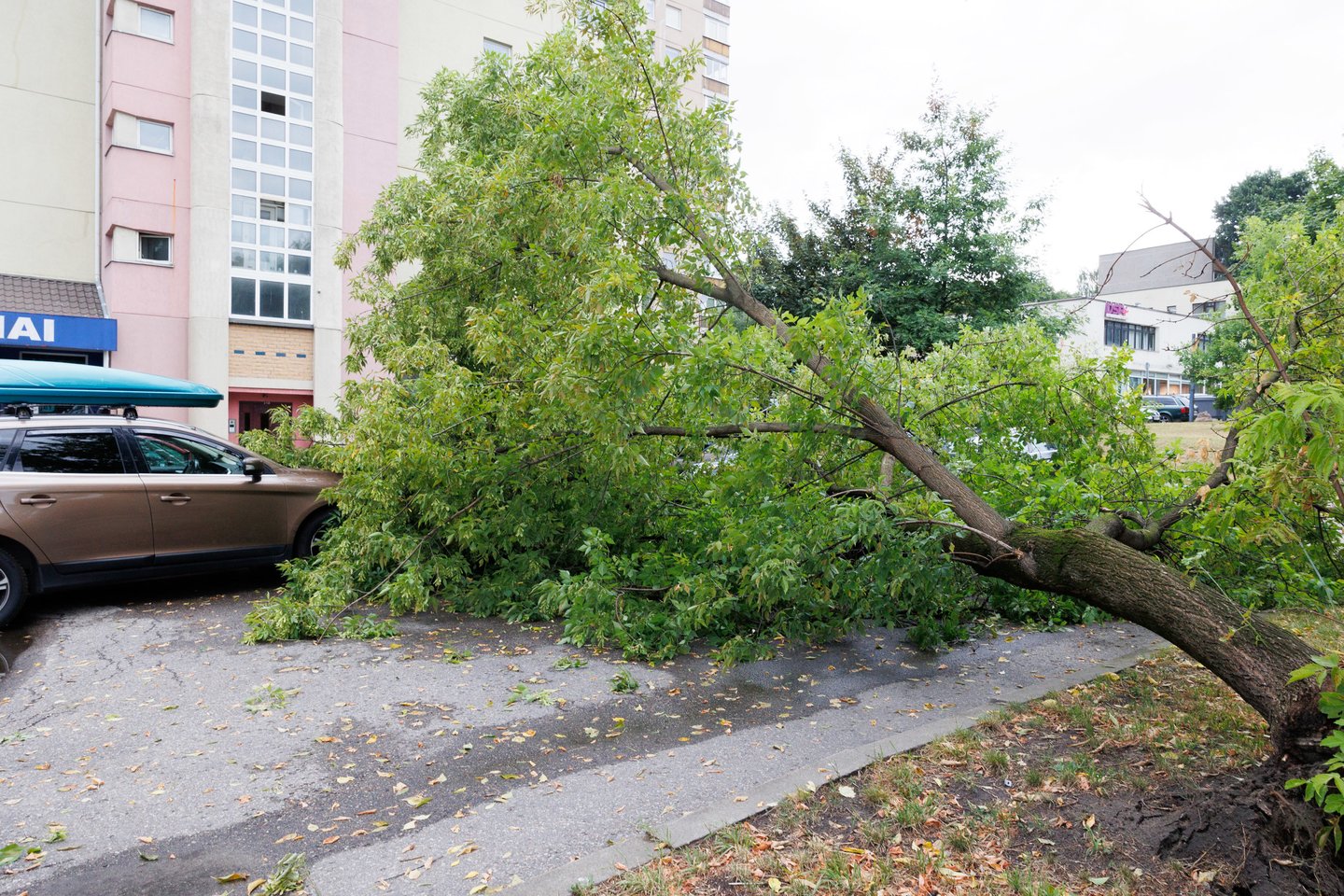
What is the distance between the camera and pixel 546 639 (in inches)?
264

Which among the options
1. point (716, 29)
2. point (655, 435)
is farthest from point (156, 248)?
point (716, 29)

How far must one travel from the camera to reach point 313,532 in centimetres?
859

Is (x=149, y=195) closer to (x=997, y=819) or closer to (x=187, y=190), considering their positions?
(x=187, y=190)

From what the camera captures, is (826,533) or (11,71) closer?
(826,533)

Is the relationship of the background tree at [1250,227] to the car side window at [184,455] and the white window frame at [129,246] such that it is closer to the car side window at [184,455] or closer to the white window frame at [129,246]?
the car side window at [184,455]

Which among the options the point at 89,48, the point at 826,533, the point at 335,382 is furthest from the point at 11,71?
the point at 826,533

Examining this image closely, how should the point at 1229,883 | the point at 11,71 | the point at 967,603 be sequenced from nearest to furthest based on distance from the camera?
the point at 1229,883 < the point at 967,603 < the point at 11,71

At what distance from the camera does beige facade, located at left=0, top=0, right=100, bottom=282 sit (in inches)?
808

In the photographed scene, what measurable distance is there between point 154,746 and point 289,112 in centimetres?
2165

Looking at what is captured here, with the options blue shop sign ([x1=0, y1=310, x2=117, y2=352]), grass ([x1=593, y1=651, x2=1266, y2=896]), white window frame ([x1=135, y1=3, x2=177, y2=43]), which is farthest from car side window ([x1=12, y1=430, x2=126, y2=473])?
white window frame ([x1=135, y1=3, x2=177, y2=43])

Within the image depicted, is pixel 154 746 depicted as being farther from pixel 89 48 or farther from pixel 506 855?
pixel 89 48

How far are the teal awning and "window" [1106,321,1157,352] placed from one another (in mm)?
55330

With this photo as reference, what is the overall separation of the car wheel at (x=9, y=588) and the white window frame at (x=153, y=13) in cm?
1878

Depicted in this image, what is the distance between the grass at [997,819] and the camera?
3143 millimetres
